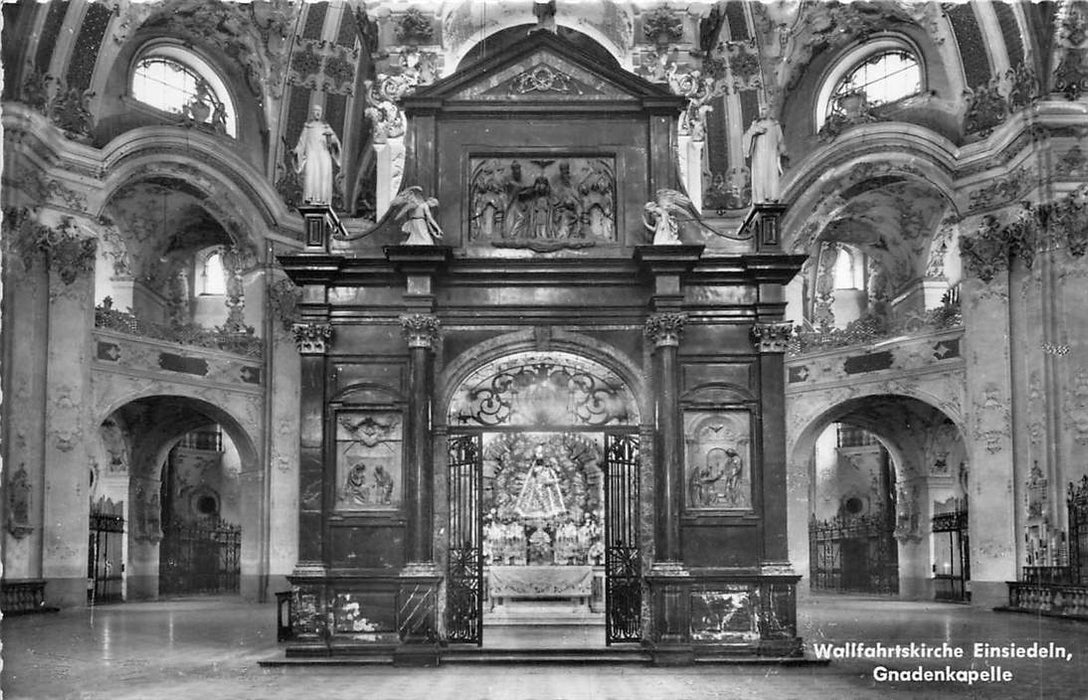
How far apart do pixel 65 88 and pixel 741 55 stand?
1655cm

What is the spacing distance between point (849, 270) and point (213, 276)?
18.8 m

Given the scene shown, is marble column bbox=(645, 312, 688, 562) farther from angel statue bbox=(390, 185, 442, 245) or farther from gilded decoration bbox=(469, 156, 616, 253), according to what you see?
angel statue bbox=(390, 185, 442, 245)

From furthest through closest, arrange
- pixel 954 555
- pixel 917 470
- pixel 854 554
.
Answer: pixel 854 554
pixel 917 470
pixel 954 555

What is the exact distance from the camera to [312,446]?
17031 mm

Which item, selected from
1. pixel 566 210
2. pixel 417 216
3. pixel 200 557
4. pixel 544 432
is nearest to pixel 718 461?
pixel 544 432

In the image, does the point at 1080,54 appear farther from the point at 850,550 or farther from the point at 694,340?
the point at 850,550

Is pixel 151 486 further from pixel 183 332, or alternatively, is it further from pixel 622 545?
pixel 622 545

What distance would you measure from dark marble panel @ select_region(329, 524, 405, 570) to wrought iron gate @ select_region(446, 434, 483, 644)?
2.92 ft

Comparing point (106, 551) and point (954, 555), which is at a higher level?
point (106, 551)

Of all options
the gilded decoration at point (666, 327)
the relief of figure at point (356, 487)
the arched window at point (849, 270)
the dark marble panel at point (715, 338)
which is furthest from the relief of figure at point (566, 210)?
the arched window at point (849, 270)

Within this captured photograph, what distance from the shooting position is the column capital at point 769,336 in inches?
677

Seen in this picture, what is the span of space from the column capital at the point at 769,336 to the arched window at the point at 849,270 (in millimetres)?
20112

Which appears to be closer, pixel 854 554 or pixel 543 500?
pixel 543 500

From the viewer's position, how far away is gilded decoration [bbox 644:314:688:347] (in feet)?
55.6
